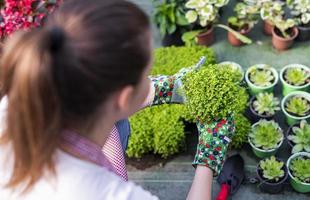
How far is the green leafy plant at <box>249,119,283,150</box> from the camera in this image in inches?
84.3

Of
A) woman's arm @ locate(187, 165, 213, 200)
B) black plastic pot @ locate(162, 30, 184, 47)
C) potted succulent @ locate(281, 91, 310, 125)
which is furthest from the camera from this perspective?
black plastic pot @ locate(162, 30, 184, 47)

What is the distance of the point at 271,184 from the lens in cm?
203

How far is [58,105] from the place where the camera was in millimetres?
973

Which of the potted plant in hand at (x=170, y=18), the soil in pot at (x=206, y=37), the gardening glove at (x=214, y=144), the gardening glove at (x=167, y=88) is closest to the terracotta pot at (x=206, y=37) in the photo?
the soil in pot at (x=206, y=37)

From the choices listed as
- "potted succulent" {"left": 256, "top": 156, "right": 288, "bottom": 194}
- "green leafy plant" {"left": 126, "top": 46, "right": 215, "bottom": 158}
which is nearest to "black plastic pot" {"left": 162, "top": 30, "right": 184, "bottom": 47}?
"green leafy plant" {"left": 126, "top": 46, "right": 215, "bottom": 158}

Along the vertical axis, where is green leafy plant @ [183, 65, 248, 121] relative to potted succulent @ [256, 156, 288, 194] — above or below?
above

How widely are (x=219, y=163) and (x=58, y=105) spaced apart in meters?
0.72

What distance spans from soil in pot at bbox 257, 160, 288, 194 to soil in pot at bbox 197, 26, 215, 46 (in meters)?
0.94

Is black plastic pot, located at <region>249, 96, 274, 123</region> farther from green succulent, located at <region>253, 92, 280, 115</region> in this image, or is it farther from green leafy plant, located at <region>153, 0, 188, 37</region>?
green leafy plant, located at <region>153, 0, 188, 37</region>

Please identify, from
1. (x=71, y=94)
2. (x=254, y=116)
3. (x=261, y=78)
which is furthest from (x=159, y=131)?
(x=71, y=94)

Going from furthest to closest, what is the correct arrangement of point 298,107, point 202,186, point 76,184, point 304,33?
point 304,33 → point 298,107 → point 202,186 → point 76,184

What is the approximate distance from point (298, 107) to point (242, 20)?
2.28ft

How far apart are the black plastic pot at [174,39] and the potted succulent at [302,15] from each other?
653 mm

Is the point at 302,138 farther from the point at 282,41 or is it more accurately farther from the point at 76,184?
the point at 76,184
